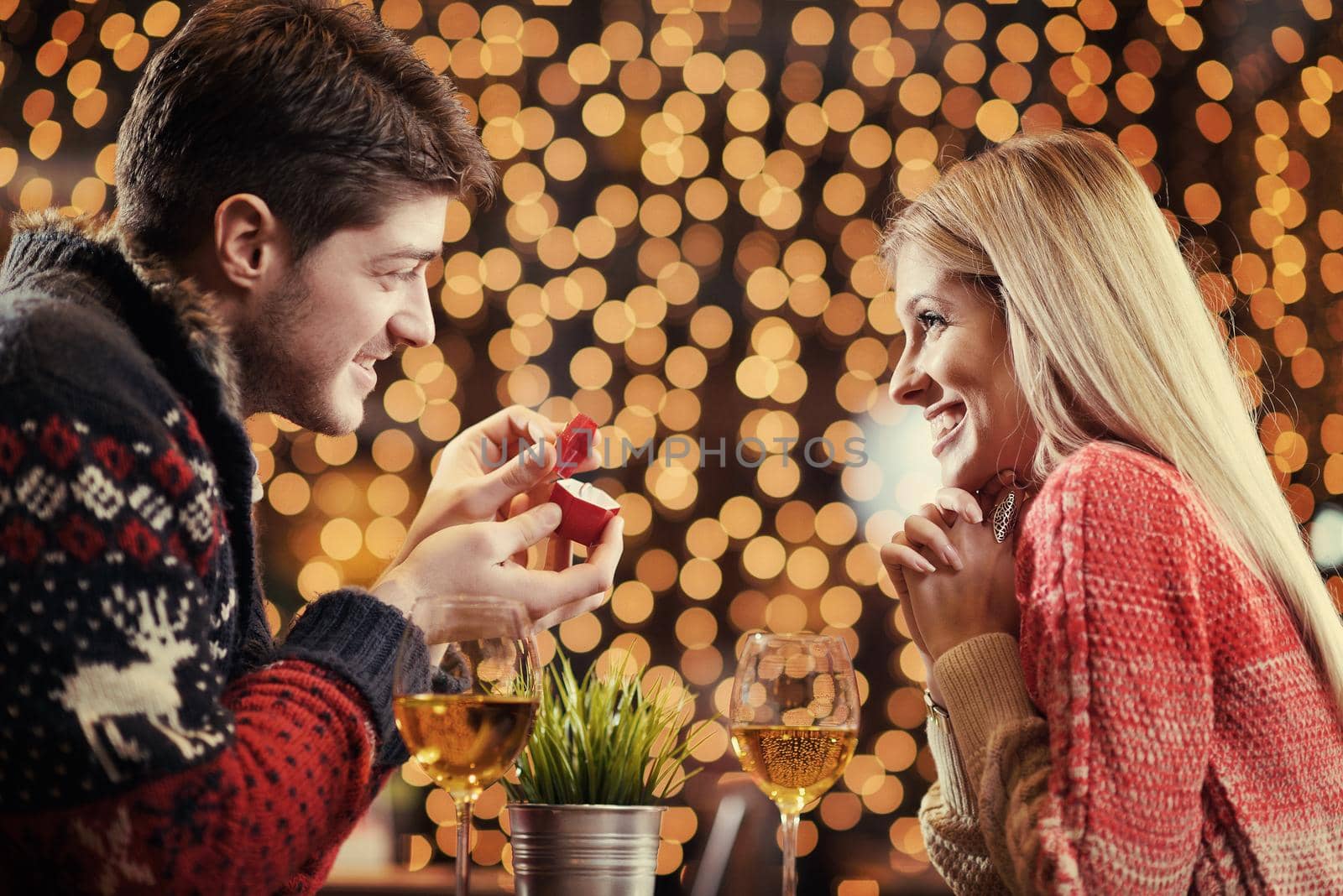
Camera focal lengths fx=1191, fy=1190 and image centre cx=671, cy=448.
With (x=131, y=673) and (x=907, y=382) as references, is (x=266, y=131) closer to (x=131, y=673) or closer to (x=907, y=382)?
(x=131, y=673)

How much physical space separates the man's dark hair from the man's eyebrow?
1.5 inches

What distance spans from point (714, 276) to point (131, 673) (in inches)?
83.2

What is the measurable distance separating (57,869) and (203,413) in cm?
36

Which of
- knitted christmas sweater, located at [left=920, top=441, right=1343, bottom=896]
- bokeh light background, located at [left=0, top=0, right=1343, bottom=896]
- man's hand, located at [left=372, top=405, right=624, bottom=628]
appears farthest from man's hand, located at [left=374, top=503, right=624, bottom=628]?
bokeh light background, located at [left=0, top=0, right=1343, bottom=896]

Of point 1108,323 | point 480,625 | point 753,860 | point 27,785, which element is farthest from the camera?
point 753,860

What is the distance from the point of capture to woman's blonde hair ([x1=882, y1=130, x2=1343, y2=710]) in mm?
1078

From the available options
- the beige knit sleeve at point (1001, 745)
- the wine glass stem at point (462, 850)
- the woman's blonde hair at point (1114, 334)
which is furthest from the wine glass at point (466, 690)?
the woman's blonde hair at point (1114, 334)

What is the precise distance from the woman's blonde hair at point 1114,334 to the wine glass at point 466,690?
1.86 ft

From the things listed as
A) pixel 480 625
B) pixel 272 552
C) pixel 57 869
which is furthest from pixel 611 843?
pixel 272 552

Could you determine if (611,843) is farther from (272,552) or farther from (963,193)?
(272,552)

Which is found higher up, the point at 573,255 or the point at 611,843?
the point at 573,255

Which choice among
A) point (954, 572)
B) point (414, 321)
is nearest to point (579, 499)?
point (414, 321)

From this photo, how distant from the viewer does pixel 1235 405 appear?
117cm

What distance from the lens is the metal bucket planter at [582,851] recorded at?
3.01 ft
